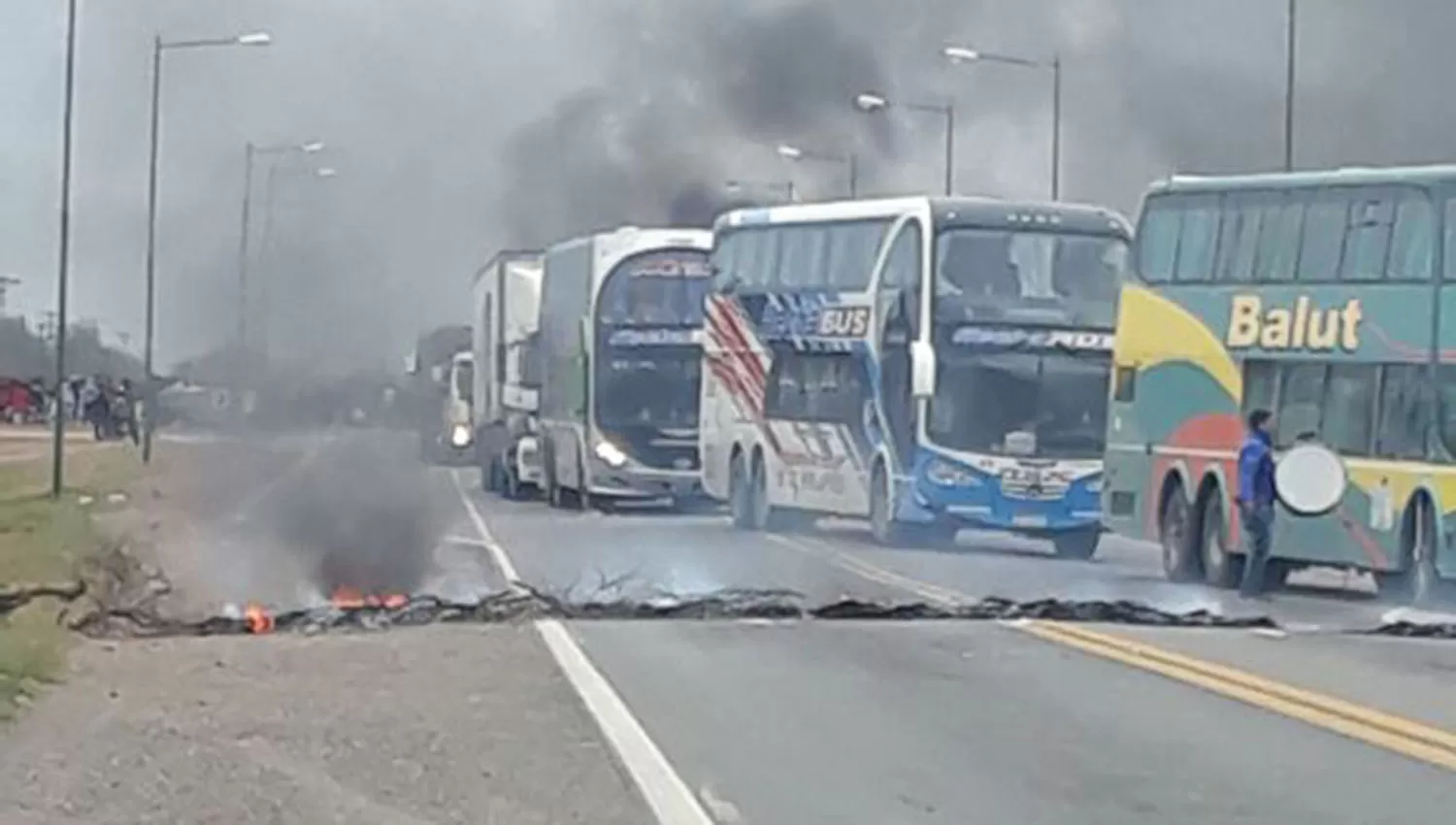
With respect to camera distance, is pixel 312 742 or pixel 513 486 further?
pixel 513 486

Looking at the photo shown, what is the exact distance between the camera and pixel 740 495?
40031mm

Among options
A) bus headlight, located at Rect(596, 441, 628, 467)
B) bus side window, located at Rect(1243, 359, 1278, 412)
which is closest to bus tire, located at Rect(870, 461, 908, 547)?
bus side window, located at Rect(1243, 359, 1278, 412)

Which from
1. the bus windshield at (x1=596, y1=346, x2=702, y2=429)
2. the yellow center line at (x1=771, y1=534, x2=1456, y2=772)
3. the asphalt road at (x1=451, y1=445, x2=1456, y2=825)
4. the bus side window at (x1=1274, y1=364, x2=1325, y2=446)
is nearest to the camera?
the asphalt road at (x1=451, y1=445, x2=1456, y2=825)

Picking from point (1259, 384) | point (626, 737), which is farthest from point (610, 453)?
point (626, 737)

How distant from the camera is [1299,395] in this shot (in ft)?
90.3

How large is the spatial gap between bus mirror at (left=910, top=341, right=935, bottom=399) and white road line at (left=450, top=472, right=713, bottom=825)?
11.8 m

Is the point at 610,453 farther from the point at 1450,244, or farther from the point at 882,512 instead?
the point at 1450,244

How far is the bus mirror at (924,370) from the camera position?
3347cm

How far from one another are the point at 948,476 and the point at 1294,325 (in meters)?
7.00

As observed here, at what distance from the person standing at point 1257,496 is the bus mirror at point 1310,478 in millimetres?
248

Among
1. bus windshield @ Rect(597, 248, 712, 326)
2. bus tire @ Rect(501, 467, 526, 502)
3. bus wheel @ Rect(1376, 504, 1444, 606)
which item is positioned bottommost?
bus tire @ Rect(501, 467, 526, 502)

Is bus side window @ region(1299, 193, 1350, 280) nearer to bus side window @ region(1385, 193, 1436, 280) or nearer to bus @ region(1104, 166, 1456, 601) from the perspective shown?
bus @ region(1104, 166, 1456, 601)

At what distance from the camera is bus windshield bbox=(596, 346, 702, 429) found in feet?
144

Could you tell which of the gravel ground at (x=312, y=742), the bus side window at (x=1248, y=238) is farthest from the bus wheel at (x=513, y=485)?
the gravel ground at (x=312, y=742)
